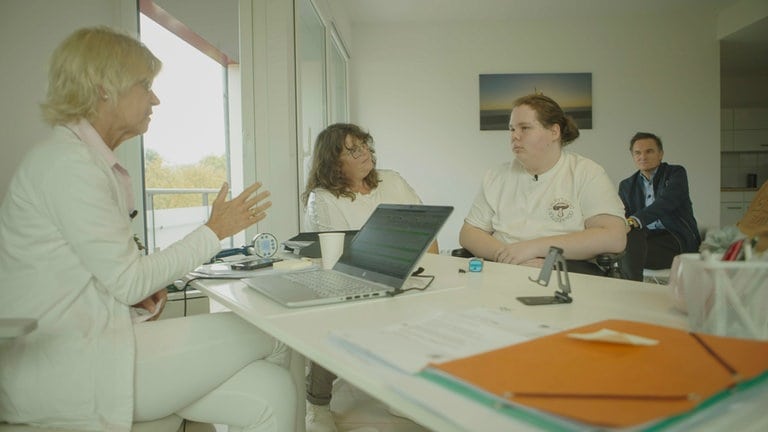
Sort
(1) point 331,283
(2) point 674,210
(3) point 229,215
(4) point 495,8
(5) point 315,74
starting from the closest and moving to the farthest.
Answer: (1) point 331,283 → (3) point 229,215 → (2) point 674,210 → (5) point 315,74 → (4) point 495,8

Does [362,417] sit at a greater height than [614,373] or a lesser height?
lesser

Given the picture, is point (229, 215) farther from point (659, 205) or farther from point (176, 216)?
point (176, 216)

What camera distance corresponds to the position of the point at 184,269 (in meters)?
1.07

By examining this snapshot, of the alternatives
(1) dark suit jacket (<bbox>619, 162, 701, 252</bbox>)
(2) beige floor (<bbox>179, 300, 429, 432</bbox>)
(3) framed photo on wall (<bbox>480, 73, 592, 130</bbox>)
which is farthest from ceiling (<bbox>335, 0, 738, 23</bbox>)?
(2) beige floor (<bbox>179, 300, 429, 432</bbox>)

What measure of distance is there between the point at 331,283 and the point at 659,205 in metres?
3.16

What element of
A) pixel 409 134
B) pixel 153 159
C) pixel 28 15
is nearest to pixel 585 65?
pixel 409 134

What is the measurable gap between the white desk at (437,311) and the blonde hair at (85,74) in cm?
51

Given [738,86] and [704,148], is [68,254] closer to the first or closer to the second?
[704,148]

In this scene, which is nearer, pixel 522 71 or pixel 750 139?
pixel 522 71

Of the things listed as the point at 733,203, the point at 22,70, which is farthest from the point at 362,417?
the point at 733,203

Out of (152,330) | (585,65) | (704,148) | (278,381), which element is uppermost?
(585,65)

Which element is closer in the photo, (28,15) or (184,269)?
(184,269)

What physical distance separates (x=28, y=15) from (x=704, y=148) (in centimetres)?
615

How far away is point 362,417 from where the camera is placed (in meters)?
1.96
